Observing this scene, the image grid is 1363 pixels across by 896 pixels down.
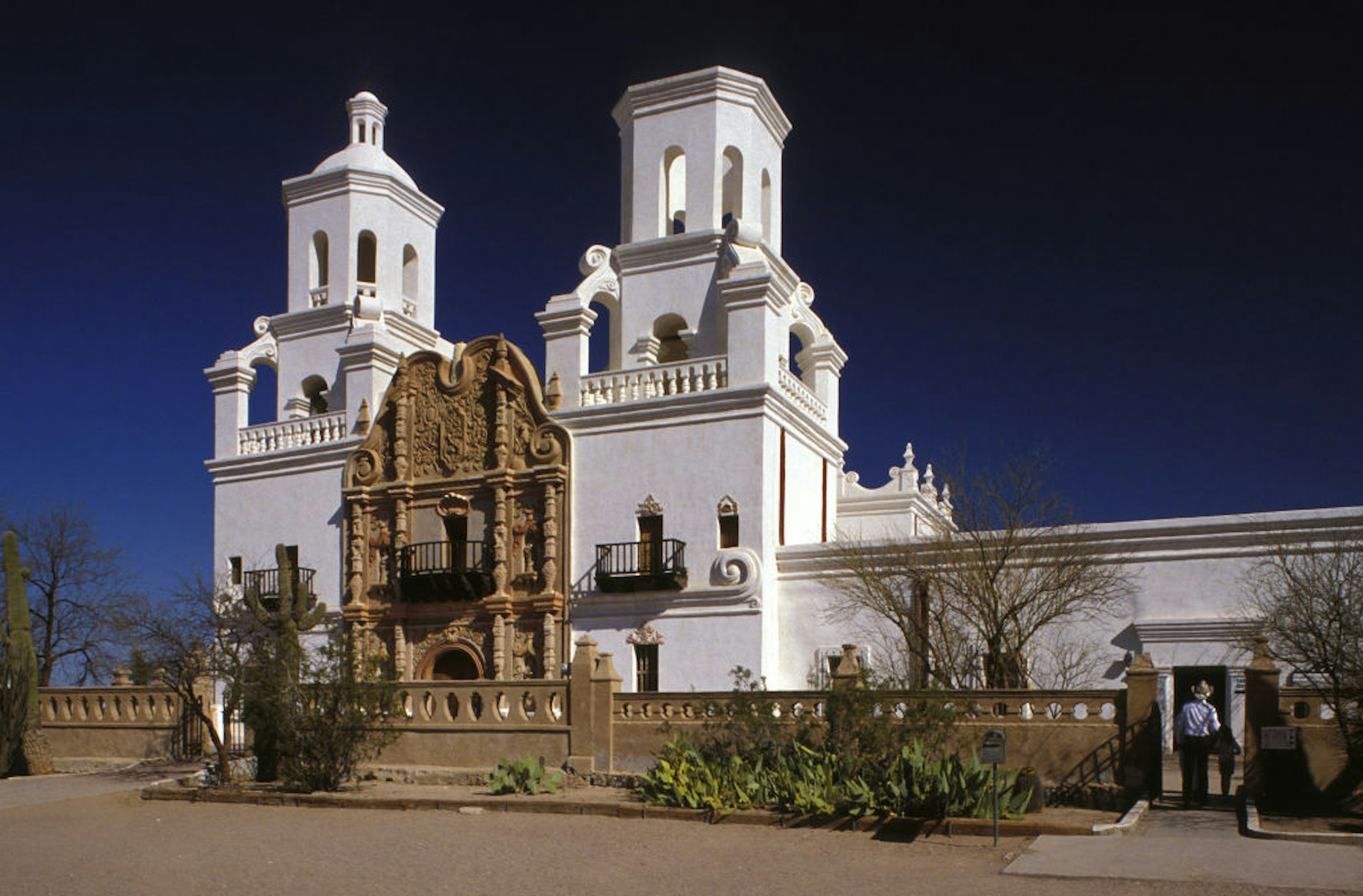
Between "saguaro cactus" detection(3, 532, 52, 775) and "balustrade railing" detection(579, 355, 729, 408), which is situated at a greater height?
"balustrade railing" detection(579, 355, 729, 408)

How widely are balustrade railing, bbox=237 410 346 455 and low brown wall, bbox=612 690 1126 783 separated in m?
15.7

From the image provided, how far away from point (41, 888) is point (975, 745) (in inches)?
459

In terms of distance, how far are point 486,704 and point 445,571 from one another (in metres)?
6.72

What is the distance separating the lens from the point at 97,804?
20.8 metres

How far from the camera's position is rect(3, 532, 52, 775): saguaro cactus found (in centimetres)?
2630

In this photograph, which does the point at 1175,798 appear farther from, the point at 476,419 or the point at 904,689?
the point at 476,419

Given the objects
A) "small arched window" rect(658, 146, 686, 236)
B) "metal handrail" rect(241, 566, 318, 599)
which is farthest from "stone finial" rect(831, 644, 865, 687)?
"metal handrail" rect(241, 566, 318, 599)

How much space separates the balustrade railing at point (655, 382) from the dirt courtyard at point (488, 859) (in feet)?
39.0

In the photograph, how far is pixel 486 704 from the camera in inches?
870

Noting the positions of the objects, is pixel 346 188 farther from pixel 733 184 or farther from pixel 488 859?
pixel 488 859

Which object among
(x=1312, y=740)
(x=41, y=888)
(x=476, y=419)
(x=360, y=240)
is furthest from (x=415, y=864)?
(x=360, y=240)

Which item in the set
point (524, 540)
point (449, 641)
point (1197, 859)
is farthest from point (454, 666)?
point (1197, 859)

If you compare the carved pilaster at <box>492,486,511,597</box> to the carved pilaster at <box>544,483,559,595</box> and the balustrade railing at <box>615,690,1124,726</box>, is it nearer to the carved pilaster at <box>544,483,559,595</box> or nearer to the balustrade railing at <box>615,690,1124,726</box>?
the carved pilaster at <box>544,483,559,595</box>

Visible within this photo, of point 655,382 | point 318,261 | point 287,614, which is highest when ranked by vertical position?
point 318,261
